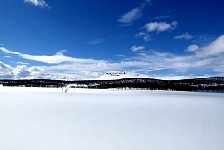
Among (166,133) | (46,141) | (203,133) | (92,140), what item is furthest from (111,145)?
(203,133)

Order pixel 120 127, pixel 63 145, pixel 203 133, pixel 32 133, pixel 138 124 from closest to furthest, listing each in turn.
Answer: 1. pixel 63 145
2. pixel 32 133
3. pixel 203 133
4. pixel 120 127
5. pixel 138 124

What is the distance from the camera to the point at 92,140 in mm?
11242

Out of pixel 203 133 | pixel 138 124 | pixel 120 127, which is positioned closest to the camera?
pixel 203 133

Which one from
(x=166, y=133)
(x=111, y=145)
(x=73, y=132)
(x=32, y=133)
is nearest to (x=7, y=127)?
(x=32, y=133)

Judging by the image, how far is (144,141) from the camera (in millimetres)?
11219

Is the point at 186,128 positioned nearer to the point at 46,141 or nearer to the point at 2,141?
the point at 46,141

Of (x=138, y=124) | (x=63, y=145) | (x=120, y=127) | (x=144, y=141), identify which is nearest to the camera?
(x=63, y=145)

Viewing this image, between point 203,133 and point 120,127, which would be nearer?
point 203,133

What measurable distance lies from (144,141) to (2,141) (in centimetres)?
506

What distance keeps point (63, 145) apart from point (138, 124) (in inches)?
240

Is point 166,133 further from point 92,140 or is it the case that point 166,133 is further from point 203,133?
point 92,140

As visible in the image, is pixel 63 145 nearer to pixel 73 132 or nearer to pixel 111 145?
pixel 111 145

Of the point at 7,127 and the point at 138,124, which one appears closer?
the point at 7,127

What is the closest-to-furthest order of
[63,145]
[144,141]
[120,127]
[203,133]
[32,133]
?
[63,145] < [144,141] < [32,133] < [203,133] < [120,127]
